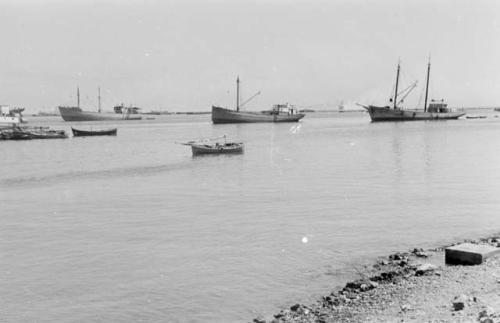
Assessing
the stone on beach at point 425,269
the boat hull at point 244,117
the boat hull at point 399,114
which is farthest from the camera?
the boat hull at point 244,117

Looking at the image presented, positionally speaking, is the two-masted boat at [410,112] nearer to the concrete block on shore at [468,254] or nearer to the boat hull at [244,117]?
the boat hull at [244,117]

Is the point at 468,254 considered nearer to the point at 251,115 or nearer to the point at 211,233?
the point at 211,233

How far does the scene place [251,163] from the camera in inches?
1889

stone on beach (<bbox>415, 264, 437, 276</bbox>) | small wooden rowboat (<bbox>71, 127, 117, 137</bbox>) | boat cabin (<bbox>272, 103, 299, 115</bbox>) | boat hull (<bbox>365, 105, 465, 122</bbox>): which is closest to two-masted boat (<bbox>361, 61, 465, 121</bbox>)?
boat hull (<bbox>365, 105, 465, 122</bbox>)

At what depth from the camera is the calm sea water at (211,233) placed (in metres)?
12.7

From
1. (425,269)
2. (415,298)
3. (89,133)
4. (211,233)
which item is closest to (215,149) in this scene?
(211,233)

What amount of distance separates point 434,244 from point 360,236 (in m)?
2.41

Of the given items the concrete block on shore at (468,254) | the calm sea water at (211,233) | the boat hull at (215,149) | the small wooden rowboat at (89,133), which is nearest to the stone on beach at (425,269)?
the concrete block on shore at (468,254)

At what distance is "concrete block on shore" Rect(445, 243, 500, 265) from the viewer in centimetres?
1262

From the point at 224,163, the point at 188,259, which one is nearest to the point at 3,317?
the point at 188,259

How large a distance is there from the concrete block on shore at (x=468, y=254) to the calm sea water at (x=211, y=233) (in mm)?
2540

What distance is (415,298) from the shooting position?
1065 cm

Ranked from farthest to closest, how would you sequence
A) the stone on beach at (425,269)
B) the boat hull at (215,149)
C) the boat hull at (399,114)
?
the boat hull at (399,114)
the boat hull at (215,149)
the stone on beach at (425,269)

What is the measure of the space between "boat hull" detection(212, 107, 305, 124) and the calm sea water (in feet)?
400
